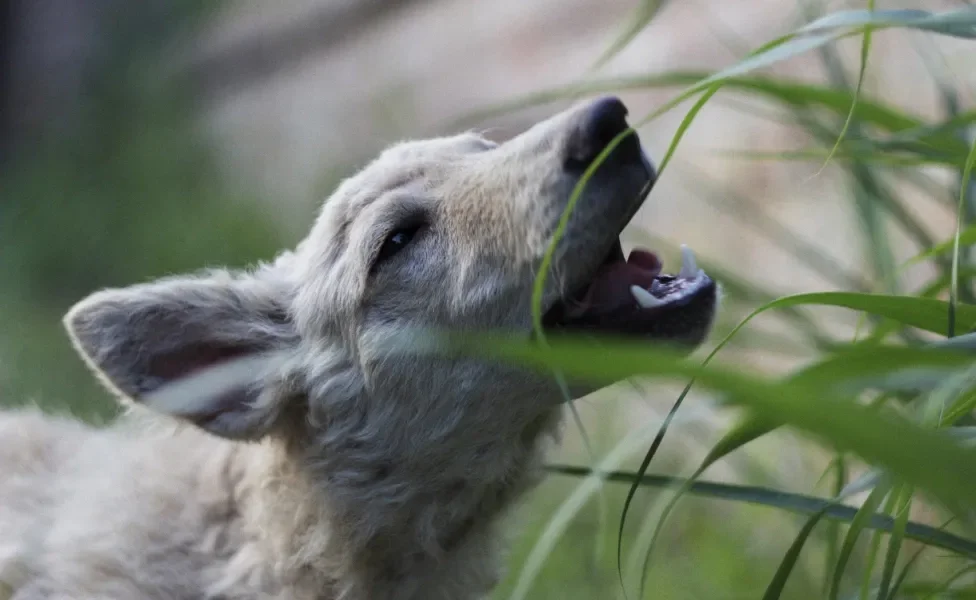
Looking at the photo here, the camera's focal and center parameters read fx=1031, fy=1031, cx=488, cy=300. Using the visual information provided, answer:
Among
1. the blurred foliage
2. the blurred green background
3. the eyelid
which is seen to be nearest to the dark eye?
the eyelid

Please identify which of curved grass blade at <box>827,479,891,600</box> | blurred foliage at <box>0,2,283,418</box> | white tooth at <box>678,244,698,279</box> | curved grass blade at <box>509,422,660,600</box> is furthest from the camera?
blurred foliage at <box>0,2,283,418</box>

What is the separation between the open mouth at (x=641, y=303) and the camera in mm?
1860

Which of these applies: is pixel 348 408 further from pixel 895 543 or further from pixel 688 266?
pixel 895 543

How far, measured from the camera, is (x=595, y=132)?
183 centimetres

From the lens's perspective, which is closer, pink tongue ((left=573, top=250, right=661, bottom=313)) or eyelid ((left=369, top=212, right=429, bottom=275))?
pink tongue ((left=573, top=250, right=661, bottom=313))

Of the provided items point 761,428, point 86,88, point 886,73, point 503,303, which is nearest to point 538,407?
point 503,303

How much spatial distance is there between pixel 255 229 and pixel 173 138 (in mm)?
1001

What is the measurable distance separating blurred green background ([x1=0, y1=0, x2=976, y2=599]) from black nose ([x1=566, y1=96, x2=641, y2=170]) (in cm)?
60

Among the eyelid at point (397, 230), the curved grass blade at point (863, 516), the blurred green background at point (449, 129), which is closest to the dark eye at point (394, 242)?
the eyelid at point (397, 230)

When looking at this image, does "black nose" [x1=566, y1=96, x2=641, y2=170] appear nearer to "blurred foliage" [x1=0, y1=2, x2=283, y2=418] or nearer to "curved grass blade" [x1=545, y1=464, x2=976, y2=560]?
"curved grass blade" [x1=545, y1=464, x2=976, y2=560]

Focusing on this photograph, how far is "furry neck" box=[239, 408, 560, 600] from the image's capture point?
209 cm

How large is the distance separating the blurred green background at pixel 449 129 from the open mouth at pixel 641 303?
1.31 ft

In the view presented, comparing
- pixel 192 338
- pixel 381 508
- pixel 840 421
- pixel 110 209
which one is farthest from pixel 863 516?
pixel 110 209

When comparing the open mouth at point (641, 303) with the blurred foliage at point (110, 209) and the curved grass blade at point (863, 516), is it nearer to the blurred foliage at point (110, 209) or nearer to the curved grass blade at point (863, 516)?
the curved grass blade at point (863, 516)
